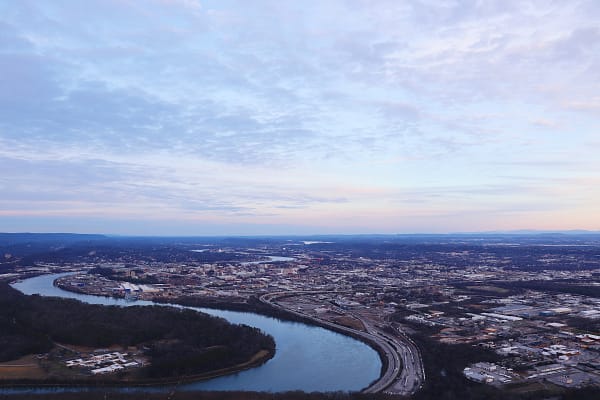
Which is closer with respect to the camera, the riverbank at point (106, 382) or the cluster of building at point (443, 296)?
the riverbank at point (106, 382)

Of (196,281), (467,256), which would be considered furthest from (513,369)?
(467,256)

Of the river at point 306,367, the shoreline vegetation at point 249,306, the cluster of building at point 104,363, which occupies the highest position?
the shoreline vegetation at point 249,306

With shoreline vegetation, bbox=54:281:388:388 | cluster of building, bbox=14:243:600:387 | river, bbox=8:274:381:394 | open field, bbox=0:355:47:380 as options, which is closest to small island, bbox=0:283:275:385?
open field, bbox=0:355:47:380

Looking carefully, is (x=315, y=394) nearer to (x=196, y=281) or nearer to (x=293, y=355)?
(x=293, y=355)

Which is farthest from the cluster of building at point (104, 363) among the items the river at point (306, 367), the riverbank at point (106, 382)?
the river at point (306, 367)

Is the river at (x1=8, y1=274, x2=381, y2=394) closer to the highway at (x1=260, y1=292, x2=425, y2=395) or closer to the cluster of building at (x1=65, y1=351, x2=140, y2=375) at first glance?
the highway at (x1=260, y1=292, x2=425, y2=395)

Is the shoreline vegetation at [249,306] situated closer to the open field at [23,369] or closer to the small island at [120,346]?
the small island at [120,346]

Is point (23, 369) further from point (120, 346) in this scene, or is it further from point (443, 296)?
point (443, 296)

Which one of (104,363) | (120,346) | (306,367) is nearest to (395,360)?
(306,367)
